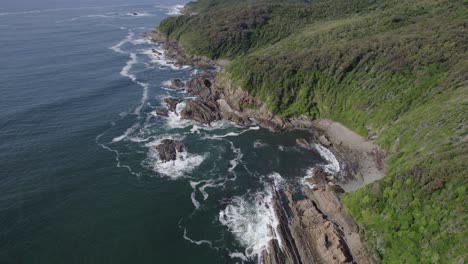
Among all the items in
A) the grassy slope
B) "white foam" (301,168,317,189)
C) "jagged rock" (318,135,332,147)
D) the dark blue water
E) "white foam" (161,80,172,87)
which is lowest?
the dark blue water

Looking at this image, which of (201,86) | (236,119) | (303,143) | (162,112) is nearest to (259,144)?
(303,143)

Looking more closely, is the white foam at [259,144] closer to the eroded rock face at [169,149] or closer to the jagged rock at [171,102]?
the eroded rock face at [169,149]

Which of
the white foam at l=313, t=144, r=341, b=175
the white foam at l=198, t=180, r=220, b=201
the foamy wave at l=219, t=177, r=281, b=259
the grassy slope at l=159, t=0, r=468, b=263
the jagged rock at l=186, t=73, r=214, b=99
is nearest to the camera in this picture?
the grassy slope at l=159, t=0, r=468, b=263

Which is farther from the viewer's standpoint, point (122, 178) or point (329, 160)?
point (329, 160)

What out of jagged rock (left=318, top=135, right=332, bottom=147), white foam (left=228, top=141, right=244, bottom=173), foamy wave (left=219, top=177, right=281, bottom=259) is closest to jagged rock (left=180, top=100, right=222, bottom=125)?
white foam (left=228, top=141, right=244, bottom=173)

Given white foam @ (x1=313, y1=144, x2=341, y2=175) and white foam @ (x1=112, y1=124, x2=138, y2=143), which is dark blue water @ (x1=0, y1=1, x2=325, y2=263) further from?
white foam @ (x1=313, y1=144, x2=341, y2=175)

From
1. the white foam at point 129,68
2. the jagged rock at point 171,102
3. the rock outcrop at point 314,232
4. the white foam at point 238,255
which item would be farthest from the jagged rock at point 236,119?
the white foam at point 129,68

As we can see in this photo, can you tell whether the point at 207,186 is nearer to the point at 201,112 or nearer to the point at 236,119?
the point at 236,119
